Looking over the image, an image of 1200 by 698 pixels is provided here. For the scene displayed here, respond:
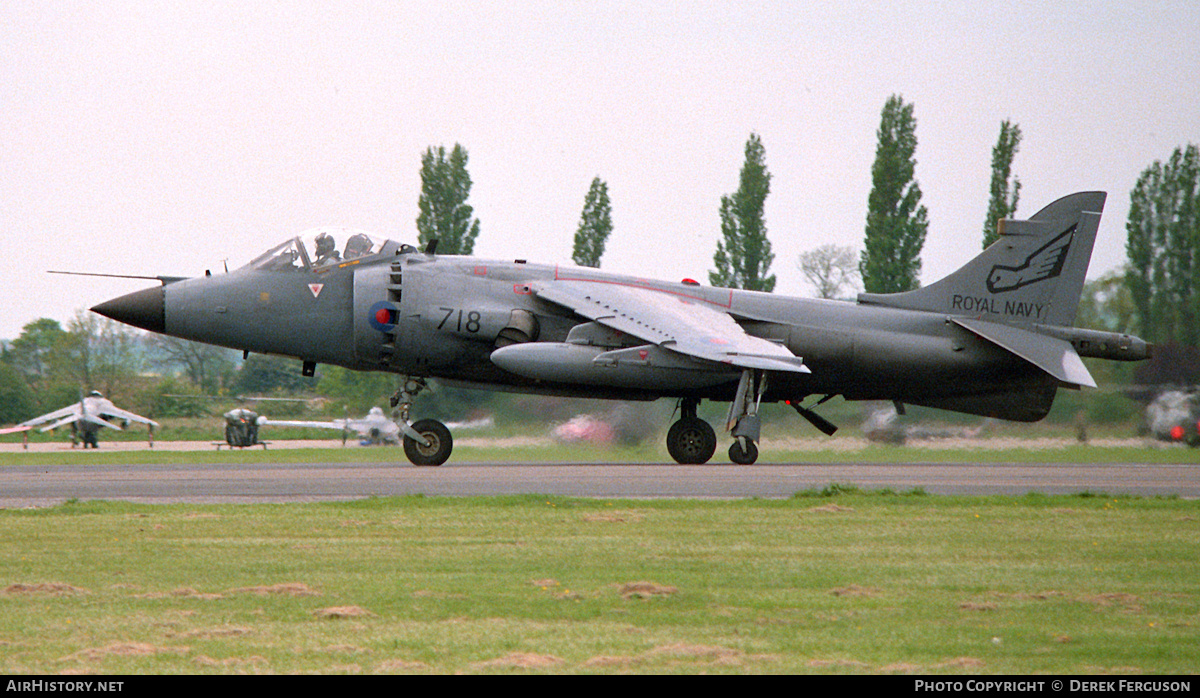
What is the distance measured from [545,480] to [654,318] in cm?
418

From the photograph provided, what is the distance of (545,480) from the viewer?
16.8 m

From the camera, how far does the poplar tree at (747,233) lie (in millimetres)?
42781

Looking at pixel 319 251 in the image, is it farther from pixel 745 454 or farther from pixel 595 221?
pixel 595 221

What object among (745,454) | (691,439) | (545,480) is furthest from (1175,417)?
(545,480)

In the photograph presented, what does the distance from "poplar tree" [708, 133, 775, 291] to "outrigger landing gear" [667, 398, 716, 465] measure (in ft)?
69.9

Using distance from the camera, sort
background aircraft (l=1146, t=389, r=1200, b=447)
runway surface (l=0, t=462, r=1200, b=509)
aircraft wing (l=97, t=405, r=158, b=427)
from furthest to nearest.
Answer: aircraft wing (l=97, t=405, r=158, b=427)
background aircraft (l=1146, t=389, r=1200, b=447)
runway surface (l=0, t=462, r=1200, b=509)

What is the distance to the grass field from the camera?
6086 millimetres

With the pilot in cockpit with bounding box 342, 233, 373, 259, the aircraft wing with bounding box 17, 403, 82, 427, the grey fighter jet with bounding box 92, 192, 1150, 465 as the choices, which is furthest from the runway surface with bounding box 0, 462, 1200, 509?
the aircraft wing with bounding box 17, 403, 82, 427

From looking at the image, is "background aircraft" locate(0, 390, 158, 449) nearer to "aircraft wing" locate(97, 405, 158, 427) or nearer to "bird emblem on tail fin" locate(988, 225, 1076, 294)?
"aircraft wing" locate(97, 405, 158, 427)

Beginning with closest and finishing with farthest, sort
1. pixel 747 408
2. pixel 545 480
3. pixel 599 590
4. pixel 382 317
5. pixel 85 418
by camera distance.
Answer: pixel 599 590
pixel 545 480
pixel 747 408
pixel 382 317
pixel 85 418

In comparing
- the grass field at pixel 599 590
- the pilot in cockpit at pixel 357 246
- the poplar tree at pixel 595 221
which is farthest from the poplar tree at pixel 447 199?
the grass field at pixel 599 590

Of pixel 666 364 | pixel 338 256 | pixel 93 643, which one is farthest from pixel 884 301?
pixel 93 643
